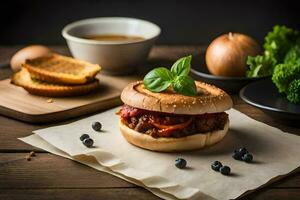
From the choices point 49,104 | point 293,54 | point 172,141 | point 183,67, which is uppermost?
point 183,67

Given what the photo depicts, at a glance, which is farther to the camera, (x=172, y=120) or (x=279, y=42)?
(x=279, y=42)

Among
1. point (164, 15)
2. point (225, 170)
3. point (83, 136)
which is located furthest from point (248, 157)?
point (164, 15)

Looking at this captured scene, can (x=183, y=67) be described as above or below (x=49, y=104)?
above

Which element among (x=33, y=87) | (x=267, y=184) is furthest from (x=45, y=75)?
(x=267, y=184)

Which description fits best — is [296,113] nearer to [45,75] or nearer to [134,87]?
[134,87]

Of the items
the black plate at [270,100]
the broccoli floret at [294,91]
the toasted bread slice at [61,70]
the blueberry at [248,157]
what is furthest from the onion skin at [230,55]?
the blueberry at [248,157]

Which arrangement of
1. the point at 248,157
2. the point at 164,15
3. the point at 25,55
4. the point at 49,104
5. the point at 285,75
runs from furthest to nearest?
the point at 164,15, the point at 25,55, the point at 49,104, the point at 285,75, the point at 248,157

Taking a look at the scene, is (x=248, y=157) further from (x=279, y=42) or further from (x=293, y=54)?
(x=279, y=42)
